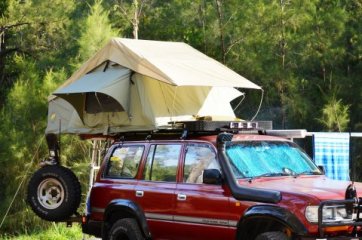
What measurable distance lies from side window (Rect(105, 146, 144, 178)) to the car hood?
2.01 metres

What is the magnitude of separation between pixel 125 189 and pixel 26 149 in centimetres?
1160

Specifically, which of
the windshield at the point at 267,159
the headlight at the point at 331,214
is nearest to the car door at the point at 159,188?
the windshield at the point at 267,159

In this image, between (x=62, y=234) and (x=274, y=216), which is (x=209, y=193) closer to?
(x=274, y=216)

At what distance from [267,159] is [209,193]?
92 centimetres

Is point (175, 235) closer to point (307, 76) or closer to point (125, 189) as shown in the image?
point (125, 189)

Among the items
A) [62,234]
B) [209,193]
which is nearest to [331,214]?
[209,193]

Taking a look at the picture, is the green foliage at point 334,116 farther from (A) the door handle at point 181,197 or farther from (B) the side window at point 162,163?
(A) the door handle at point 181,197

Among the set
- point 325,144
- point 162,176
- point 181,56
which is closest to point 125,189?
point 162,176

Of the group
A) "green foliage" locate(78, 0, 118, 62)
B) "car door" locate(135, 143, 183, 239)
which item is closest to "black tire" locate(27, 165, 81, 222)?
"car door" locate(135, 143, 183, 239)

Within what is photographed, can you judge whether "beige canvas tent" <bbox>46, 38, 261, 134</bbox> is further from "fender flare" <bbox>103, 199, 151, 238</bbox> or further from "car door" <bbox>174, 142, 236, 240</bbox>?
"car door" <bbox>174, 142, 236, 240</bbox>

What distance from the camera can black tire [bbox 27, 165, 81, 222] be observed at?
33.3 ft

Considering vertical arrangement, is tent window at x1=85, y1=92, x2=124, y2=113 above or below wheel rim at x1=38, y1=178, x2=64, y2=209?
above

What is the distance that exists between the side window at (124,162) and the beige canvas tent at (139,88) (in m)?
0.42

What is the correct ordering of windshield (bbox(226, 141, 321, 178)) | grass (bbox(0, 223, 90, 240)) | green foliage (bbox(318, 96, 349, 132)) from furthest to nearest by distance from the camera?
green foliage (bbox(318, 96, 349, 132)) → grass (bbox(0, 223, 90, 240)) → windshield (bbox(226, 141, 321, 178))
